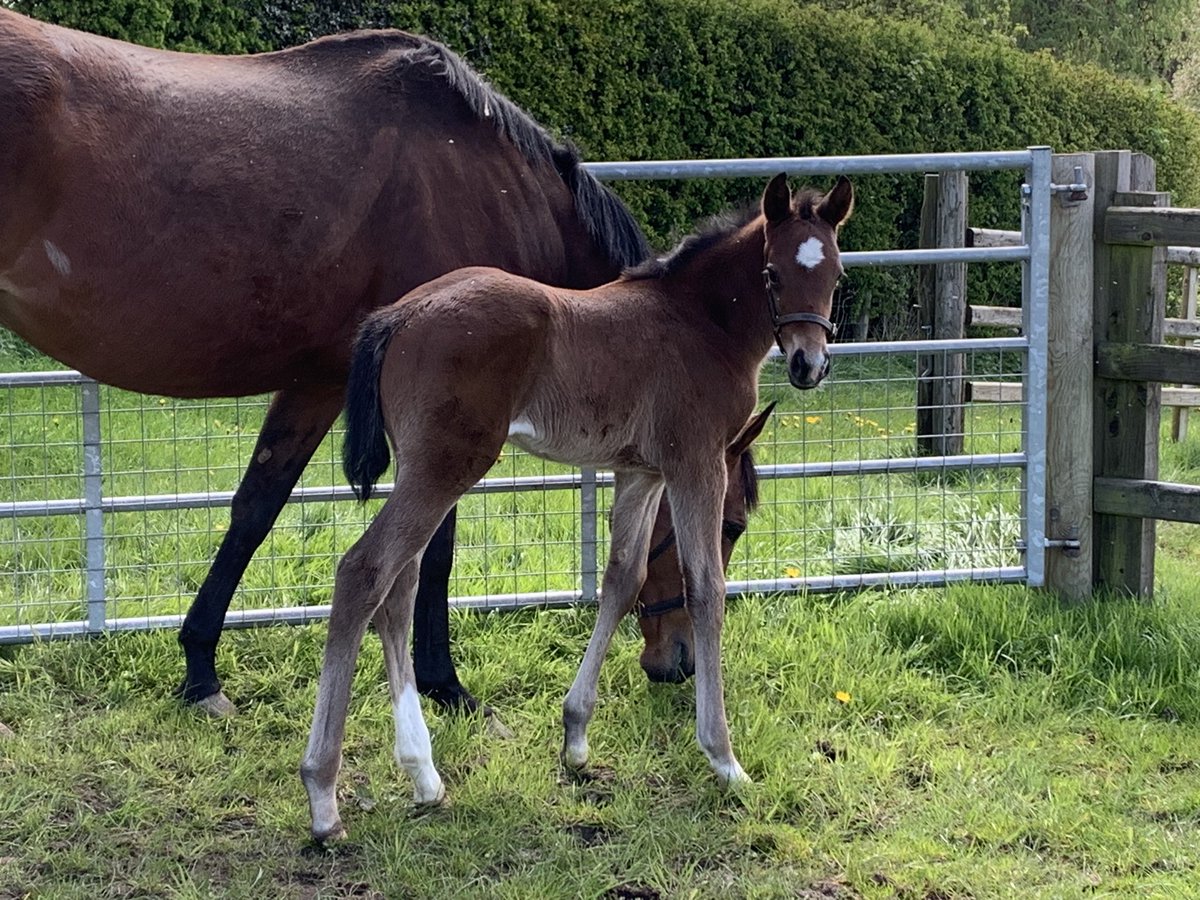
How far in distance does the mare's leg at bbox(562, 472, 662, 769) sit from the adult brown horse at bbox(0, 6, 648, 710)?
0.57 metres

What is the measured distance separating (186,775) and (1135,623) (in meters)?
3.50

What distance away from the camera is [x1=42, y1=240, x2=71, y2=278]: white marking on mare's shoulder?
3.89 m

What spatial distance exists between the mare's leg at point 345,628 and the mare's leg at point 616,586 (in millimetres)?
806

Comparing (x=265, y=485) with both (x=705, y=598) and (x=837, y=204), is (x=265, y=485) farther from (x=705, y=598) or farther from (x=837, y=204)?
(x=837, y=204)

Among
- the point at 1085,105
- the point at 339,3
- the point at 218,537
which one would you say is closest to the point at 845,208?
the point at 218,537

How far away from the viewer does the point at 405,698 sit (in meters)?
3.64

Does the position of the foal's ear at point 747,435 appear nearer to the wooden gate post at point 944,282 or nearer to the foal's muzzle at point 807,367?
the foal's muzzle at point 807,367

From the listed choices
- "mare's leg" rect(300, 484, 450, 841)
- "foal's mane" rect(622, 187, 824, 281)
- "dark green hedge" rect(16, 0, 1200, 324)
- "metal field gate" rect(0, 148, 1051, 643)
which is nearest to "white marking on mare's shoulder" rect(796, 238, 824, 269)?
"foal's mane" rect(622, 187, 824, 281)

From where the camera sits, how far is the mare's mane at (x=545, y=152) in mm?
4465

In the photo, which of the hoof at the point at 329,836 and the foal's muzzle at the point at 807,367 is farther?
the foal's muzzle at the point at 807,367

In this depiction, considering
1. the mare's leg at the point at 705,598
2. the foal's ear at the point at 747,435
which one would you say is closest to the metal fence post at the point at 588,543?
the foal's ear at the point at 747,435

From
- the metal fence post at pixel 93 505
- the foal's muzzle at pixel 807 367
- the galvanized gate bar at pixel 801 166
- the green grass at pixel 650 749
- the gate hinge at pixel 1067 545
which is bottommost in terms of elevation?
the green grass at pixel 650 749

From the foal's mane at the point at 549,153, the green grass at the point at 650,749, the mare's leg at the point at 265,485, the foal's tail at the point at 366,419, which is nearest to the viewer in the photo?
the green grass at the point at 650,749

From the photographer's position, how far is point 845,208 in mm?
3699
